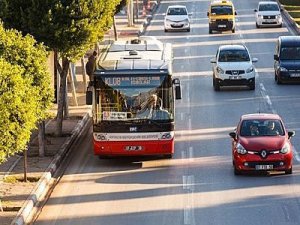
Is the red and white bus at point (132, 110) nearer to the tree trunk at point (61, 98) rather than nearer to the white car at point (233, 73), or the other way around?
the tree trunk at point (61, 98)

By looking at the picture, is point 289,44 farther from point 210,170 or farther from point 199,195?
point 199,195

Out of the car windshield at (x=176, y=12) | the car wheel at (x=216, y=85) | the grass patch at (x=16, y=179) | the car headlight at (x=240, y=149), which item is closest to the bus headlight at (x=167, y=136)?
the car headlight at (x=240, y=149)

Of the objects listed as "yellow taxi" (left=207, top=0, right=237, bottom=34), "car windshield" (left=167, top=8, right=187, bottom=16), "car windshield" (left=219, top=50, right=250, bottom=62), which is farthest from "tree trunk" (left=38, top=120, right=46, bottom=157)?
"car windshield" (left=167, top=8, right=187, bottom=16)

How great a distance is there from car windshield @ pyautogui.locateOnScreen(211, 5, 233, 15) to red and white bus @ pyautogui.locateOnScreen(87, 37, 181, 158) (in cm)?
3911

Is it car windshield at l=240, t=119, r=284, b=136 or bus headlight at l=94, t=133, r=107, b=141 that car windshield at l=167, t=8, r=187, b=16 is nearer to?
bus headlight at l=94, t=133, r=107, b=141

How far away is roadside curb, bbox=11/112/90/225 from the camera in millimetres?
19875

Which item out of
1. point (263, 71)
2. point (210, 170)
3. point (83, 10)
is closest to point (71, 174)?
point (210, 170)

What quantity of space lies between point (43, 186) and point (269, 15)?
46.3 metres

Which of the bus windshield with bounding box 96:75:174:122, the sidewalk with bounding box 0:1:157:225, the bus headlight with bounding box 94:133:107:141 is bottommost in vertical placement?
the sidewalk with bounding box 0:1:157:225

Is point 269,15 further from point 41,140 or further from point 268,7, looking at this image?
point 41,140

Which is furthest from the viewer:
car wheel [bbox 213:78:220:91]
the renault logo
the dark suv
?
the dark suv

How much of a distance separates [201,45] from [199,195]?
36.6 metres

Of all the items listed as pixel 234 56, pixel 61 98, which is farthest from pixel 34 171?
pixel 234 56

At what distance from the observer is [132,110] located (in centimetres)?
2558
